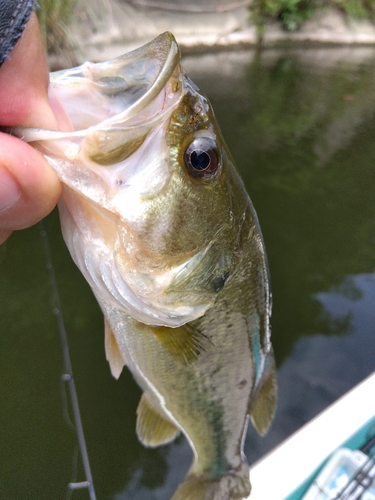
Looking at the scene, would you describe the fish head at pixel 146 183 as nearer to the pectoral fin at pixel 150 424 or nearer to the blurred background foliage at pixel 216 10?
the pectoral fin at pixel 150 424

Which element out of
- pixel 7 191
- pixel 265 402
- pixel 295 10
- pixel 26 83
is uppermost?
pixel 26 83

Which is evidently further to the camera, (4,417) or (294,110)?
(294,110)

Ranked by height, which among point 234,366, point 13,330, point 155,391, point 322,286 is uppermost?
point 234,366

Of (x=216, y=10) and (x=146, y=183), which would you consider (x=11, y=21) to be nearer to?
(x=146, y=183)

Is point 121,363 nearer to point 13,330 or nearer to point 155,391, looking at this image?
point 155,391

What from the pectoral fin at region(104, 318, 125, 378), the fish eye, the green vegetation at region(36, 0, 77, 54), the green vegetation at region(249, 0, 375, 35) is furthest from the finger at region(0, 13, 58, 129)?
the green vegetation at region(249, 0, 375, 35)

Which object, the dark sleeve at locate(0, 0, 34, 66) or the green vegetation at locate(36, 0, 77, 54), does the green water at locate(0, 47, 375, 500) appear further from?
the green vegetation at locate(36, 0, 77, 54)

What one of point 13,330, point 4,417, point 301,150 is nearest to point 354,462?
point 4,417

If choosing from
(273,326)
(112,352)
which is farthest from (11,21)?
(273,326)
